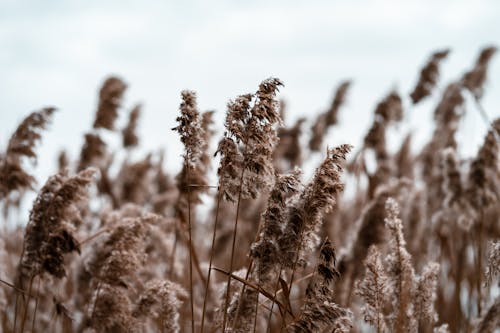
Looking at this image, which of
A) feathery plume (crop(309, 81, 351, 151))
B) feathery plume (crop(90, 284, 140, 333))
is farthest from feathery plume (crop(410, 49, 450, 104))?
feathery plume (crop(90, 284, 140, 333))

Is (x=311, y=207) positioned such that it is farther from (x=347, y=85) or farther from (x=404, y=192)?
(x=347, y=85)

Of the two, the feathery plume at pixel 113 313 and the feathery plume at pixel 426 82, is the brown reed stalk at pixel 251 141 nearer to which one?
the feathery plume at pixel 113 313

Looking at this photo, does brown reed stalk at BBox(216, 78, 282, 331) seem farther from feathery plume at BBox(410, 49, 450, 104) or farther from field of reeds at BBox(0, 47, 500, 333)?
feathery plume at BBox(410, 49, 450, 104)

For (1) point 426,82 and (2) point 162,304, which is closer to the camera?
(2) point 162,304

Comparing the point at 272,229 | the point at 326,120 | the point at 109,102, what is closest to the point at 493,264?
the point at 272,229

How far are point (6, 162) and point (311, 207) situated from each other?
1.89 meters

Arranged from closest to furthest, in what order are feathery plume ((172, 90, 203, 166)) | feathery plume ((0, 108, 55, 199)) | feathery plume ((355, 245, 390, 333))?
feathery plume ((172, 90, 203, 166)), feathery plume ((355, 245, 390, 333)), feathery plume ((0, 108, 55, 199))

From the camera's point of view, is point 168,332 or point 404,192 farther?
point 404,192

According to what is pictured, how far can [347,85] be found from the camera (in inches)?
246

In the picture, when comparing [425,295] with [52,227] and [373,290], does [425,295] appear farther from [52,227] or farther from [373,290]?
[52,227]

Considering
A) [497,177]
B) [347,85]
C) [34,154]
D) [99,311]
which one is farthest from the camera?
[347,85]

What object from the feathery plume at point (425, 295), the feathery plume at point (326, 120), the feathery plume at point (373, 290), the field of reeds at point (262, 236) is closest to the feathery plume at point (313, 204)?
the field of reeds at point (262, 236)

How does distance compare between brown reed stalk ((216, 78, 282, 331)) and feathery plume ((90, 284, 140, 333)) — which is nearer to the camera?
brown reed stalk ((216, 78, 282, 331))

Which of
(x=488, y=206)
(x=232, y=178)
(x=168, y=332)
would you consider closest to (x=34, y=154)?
(x=168, y=332)
